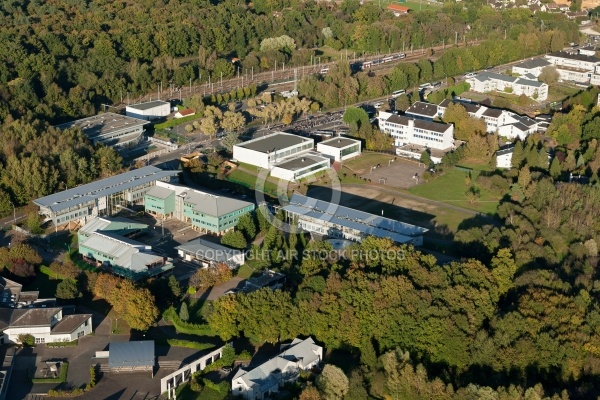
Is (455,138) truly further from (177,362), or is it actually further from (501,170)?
(177,362)

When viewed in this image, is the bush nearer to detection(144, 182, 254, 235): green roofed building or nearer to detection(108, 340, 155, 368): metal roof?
detection(108, 340, 155, 368): metal roof

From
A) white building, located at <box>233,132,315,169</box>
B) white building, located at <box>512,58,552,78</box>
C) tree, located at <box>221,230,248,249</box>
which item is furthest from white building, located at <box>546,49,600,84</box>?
tree, located at <box>221,230,248,249</box>

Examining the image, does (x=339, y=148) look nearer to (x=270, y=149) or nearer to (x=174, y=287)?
(x=270, y=149)

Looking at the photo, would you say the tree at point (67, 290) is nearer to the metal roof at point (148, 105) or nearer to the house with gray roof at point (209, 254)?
the house with gray roof at point (209, 254)

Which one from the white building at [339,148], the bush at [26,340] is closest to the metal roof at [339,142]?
the white building at [339,148]

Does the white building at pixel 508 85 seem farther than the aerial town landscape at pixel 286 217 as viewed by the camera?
Yes

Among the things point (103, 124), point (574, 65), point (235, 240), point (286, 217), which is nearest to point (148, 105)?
point (103, 124)
